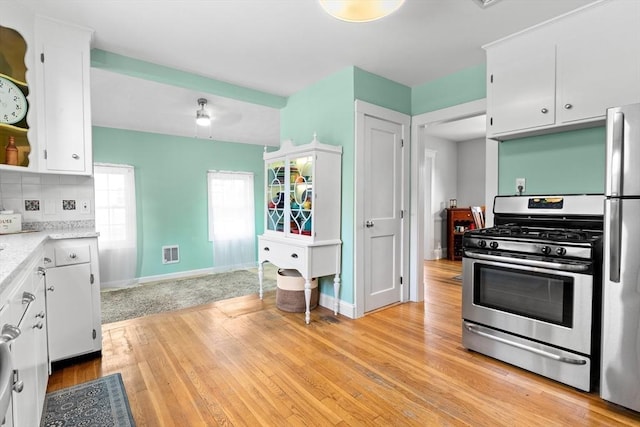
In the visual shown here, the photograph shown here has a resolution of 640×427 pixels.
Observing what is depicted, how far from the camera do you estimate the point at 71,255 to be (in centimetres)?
220

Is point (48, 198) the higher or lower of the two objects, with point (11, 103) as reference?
lower

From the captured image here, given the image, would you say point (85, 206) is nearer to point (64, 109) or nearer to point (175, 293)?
point (64, 109)

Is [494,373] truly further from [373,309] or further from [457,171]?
[457,171]

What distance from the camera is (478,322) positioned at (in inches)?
90.9

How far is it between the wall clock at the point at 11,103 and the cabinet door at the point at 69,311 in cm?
106

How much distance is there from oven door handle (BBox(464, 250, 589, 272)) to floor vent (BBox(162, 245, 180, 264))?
440 cm

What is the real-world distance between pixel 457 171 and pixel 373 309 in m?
4.58

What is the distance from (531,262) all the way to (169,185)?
4850mm

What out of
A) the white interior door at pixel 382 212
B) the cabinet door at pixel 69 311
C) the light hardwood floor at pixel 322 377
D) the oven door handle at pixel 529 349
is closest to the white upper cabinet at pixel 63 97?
the cabinet door at pixel 69 311

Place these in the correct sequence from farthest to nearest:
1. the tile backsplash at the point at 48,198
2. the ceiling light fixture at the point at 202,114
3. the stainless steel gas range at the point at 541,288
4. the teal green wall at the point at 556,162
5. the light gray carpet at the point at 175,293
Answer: the ceiling light fixture at the point at 202,114, the light gray carpet at the point at 175,293, the tile backsplash at the point at 48,198, the teal green wall at the point at 556,162, the stainless steel gas range at the point at 541,288

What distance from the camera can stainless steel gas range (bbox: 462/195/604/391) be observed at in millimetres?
1863

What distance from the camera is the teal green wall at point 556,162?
228 cm

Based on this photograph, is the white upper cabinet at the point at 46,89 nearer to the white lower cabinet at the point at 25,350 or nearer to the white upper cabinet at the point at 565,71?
the white lower cabinet at the point at 25,350

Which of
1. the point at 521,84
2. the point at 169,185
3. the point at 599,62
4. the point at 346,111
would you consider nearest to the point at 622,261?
the point at 599,62
